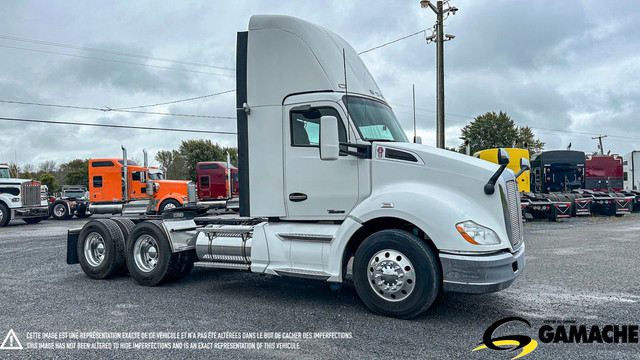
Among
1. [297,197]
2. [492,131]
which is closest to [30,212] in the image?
[297,197]

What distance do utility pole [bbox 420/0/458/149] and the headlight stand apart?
14.2 meters

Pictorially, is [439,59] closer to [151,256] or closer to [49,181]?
[151,256]

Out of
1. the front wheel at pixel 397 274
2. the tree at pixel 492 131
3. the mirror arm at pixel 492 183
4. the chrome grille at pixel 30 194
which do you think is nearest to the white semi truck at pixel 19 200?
the chrome grille at pixel 30 194

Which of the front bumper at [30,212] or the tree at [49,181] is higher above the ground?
the tree at [49,181]

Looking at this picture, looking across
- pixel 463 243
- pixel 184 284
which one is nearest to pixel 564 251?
pixel 463 243

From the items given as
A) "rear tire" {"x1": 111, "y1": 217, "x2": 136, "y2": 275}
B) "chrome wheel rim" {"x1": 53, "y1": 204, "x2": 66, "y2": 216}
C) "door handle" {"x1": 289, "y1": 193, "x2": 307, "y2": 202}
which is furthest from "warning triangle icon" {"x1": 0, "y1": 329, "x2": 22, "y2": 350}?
"chrome wheel rim" {"x1": 53, "y1": 204, "x2": 66, "y2": 216}

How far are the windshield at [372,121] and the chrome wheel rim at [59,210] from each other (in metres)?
24.6

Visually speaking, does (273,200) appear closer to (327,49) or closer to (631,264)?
(327,49)

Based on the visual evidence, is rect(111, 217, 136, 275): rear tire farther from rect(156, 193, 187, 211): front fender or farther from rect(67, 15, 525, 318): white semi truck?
rect(156, 193, 187, 211): front fender

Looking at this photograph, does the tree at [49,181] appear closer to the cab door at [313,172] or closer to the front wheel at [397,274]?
the cab door at [313,172]

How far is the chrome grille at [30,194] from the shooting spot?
22125mm

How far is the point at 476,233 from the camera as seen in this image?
186 inches

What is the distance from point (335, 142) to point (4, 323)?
4447 mm

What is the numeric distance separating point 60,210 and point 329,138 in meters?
25.1
